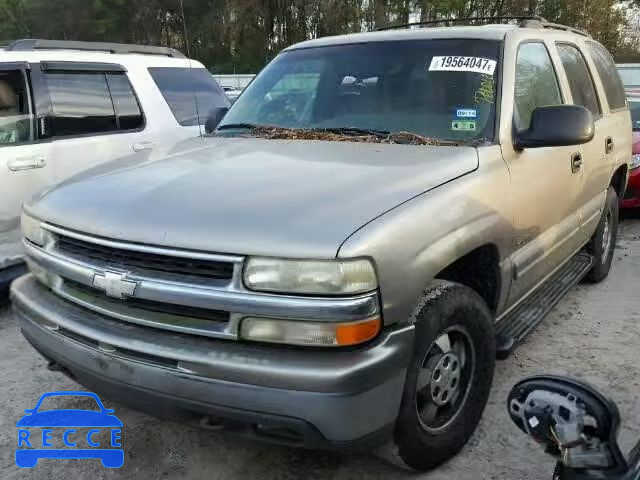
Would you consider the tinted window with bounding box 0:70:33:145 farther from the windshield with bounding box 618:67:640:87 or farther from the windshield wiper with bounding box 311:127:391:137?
the windshield with bounding box 618:67:640:87

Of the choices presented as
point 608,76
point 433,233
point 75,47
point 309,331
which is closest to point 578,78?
point 608,76

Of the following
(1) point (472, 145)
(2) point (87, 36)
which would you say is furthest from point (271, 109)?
(2) point (87, 36)

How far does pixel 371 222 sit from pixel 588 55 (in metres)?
3.28

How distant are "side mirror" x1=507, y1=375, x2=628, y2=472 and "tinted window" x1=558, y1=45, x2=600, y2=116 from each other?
2864 millimetres

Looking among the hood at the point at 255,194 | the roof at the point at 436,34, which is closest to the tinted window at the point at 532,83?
the roof at the point at 436,34

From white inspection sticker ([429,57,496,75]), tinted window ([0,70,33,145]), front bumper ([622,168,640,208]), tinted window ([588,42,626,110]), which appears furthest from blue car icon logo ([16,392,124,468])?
front bumper ([622,168,640,208])

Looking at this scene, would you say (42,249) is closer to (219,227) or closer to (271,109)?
(219,227)

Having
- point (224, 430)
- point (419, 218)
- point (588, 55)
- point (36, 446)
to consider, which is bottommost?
point (36, 446)

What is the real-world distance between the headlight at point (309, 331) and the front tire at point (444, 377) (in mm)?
295

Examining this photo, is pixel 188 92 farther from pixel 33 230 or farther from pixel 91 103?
pixel 33 230

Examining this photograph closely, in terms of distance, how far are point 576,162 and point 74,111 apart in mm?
3695

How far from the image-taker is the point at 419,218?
236 cm

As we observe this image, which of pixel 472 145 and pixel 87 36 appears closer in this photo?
pixel 472 145

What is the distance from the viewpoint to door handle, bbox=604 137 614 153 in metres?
4.53
